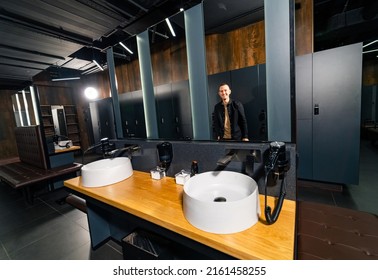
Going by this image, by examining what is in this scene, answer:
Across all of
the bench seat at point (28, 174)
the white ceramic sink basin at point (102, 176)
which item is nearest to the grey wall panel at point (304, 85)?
the white ceramic sink basin at point (102, 176)

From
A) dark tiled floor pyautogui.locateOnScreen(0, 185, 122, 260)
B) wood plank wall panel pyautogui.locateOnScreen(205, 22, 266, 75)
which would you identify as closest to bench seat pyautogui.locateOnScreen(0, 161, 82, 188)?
dark tiled floor pyautogui.locateOnScreen(0, 185, 122, 260)

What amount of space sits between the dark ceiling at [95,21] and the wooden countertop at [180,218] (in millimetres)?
1567

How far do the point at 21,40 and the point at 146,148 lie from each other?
2.43m

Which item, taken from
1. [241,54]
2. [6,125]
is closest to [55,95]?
[6,125]

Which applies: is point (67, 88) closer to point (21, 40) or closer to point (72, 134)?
point (72, 134)

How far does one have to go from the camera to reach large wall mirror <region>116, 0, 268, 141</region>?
9.41ft

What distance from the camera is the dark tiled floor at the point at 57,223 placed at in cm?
191

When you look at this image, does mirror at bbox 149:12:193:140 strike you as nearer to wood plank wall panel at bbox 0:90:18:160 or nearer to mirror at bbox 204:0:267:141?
mirror at bbox 204:0:267:141

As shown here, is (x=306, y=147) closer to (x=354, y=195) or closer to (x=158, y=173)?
(x=354, y=195)

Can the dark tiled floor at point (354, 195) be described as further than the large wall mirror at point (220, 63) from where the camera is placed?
No

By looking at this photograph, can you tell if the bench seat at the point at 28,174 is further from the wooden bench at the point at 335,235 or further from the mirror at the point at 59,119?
the wooden bench at the point at 335,235

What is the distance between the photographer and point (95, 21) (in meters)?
2.06

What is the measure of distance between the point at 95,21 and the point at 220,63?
2.39 metres
